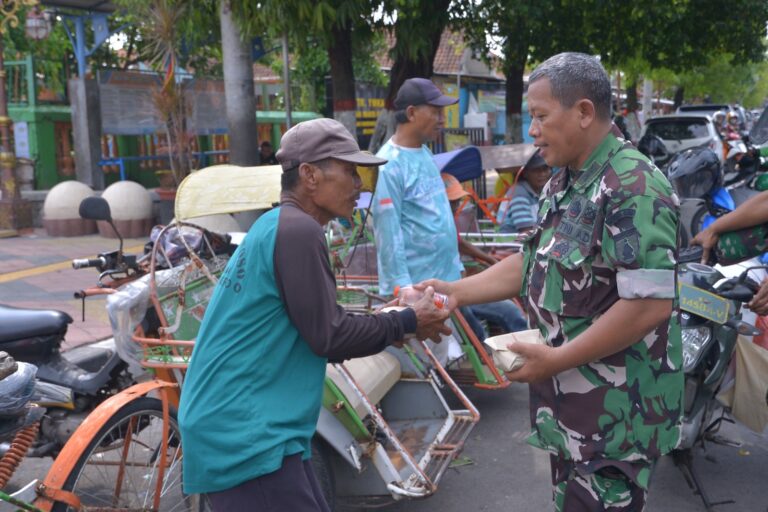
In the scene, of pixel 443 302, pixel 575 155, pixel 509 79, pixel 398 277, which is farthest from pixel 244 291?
pixel 509 79

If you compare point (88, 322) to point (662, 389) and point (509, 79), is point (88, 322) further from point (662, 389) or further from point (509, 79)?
point (509, 79)

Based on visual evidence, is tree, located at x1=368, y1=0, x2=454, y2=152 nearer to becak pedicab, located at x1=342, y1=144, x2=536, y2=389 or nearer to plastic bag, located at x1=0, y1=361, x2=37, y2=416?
becak pedicab, located at x1=342, y1=144, x2=536, y2=389

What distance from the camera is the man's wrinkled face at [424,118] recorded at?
431 cm

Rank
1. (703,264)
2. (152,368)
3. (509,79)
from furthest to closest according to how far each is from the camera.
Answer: (509,79)
(703,264)
(152,368)

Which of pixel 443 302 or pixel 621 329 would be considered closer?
pixel 621 329

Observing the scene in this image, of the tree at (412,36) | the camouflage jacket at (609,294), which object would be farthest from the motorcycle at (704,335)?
the tree at (412,36)

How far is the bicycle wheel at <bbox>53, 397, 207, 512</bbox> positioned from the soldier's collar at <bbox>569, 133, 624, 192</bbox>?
1865mm

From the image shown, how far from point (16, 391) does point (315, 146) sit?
129cm

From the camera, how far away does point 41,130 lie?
13867mm

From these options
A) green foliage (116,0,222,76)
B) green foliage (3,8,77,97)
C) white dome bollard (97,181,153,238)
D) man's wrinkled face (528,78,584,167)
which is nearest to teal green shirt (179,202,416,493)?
man's wrinkled face (528,78,584,167)

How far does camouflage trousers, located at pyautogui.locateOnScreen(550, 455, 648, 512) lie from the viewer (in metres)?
2.15

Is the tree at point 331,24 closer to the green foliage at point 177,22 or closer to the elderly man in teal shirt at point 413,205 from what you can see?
the green foliage at point 177,22

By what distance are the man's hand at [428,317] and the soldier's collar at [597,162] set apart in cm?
57

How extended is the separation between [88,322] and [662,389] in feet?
19.4
